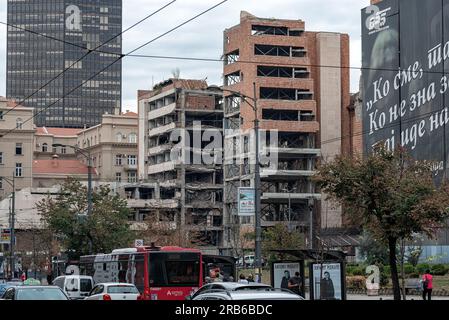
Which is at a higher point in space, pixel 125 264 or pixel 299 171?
pixel 299 171

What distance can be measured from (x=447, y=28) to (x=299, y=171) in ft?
112

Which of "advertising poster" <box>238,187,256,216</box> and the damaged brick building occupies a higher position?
the damaged brick building

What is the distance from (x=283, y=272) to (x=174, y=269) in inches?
193

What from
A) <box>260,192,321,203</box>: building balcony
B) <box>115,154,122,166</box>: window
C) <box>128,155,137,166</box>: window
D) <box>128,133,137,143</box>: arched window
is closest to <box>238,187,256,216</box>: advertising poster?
<box>260,192,321,203</box>: building balcony

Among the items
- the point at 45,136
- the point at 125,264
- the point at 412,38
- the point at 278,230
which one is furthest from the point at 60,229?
the point at 45,136

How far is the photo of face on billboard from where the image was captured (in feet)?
111

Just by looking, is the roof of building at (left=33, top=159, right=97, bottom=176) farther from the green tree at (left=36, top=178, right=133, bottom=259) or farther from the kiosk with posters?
the kiosk with posters

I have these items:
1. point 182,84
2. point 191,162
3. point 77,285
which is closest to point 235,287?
point 77,285

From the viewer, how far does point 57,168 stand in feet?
519

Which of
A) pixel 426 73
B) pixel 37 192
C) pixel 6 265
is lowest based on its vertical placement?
pixel 6 265

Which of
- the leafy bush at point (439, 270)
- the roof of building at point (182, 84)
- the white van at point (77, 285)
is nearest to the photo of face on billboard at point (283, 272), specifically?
the white van at point (77, 285)

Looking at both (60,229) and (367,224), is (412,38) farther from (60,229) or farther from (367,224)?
(367,224)

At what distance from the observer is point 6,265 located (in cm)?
8906

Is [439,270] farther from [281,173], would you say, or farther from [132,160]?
[132,160]
